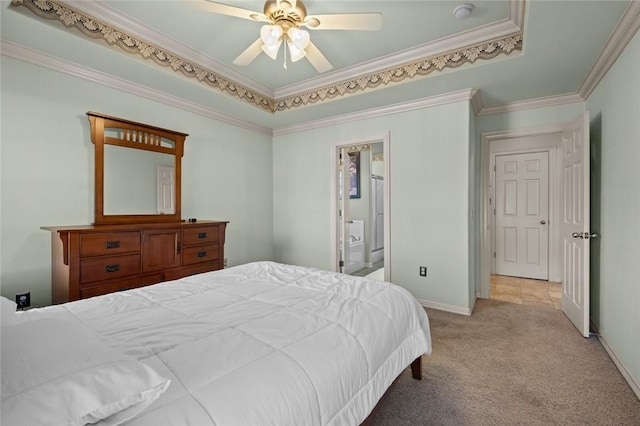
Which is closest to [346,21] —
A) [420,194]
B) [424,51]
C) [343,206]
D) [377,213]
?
[424,51]

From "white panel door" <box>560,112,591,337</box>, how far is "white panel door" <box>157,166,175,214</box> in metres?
3.95

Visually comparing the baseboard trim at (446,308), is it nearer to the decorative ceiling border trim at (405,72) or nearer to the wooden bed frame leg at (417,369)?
the wooden bed frame leg at (417,369)

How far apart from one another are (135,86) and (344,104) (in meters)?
2.21

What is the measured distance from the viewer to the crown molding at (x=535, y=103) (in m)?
3.29

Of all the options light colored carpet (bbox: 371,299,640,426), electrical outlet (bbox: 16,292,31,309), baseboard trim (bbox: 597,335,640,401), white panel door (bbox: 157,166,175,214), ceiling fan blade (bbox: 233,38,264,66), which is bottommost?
light colored carpet (bbox: 371,299,640,426)

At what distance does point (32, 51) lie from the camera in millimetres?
2404

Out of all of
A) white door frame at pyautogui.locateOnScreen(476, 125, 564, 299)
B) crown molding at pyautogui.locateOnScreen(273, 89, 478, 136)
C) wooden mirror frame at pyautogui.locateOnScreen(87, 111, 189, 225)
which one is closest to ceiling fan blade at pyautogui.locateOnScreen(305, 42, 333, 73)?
crown molding at pyautogui.locateOnScreen(273, 89, 478, 136)

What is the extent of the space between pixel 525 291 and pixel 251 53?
4.37 m

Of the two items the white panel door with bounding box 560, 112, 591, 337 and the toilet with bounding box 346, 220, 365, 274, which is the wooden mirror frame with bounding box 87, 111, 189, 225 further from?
the white panel door with bounding box 560, 112, 591, 337

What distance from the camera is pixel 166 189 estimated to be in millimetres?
3264

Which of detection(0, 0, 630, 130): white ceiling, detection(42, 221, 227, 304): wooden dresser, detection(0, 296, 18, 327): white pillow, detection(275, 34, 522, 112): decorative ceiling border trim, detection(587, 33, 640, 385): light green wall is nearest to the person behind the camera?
detection(0, 296, 18, 327): white pillow

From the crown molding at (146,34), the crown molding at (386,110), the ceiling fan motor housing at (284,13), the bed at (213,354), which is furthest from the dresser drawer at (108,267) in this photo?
the crown molding at (386,110)

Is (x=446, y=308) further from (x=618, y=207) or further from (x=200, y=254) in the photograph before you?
(x=200, y=254)

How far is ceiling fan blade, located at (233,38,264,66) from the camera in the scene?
2.13 metres
